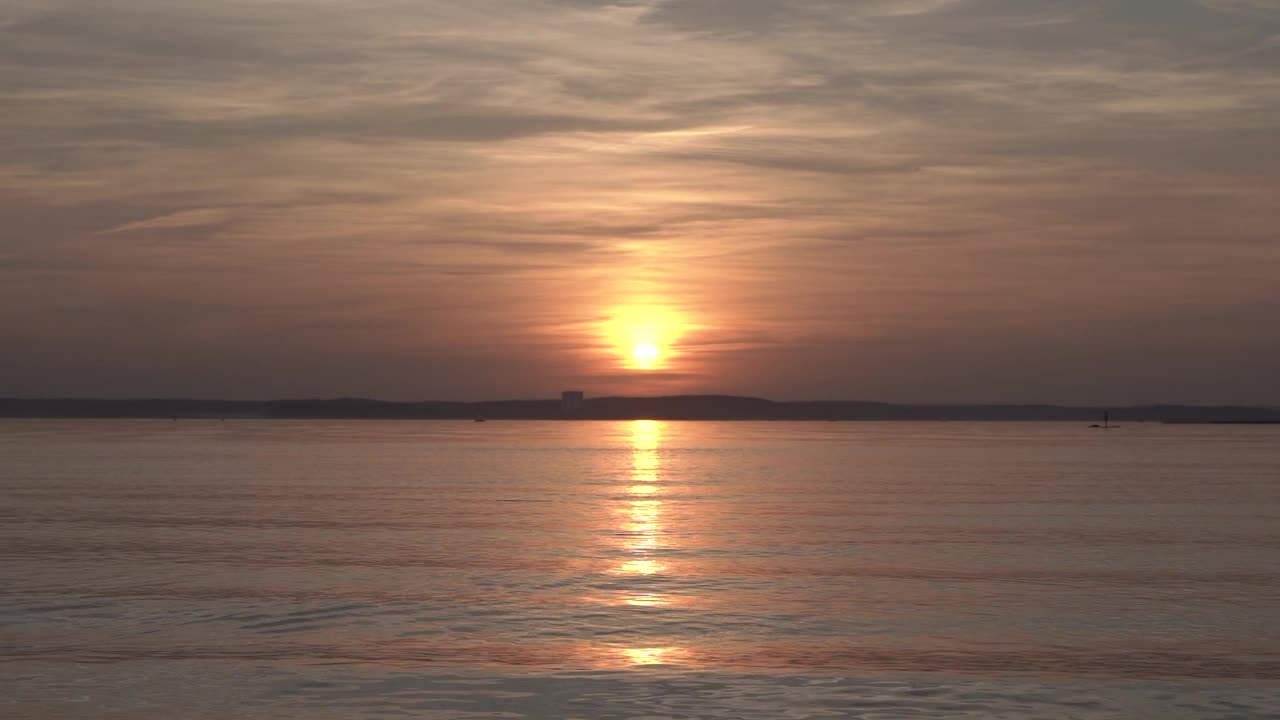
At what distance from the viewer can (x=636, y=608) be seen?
29.8 meters

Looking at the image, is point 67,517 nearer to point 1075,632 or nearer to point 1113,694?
point 1075,632

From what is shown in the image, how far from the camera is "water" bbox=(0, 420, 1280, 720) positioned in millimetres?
21188

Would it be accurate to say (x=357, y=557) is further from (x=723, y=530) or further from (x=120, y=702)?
(x=120, y=702)

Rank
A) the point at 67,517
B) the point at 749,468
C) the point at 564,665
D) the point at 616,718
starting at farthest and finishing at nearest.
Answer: the point at 749,468 → the point at 67,517 → the point at 564,665 → the point at 616,718

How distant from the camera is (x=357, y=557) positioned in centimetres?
3966

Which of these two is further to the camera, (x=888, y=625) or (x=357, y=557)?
(x=357, y=557)

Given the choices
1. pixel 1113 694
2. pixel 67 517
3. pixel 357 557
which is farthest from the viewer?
pixel 67 517

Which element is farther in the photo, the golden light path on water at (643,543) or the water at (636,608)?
the golden light path on water at (643,543)

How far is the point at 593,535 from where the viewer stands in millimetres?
47281

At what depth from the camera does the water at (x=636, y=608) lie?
69.5 ft

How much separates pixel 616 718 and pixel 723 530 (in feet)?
98.3

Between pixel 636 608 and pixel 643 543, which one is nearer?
pixel 636 608

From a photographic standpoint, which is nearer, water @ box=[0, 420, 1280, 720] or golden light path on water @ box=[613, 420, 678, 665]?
water @ box=[0, 420, 1280, 720]

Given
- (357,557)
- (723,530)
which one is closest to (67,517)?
(357,557)
